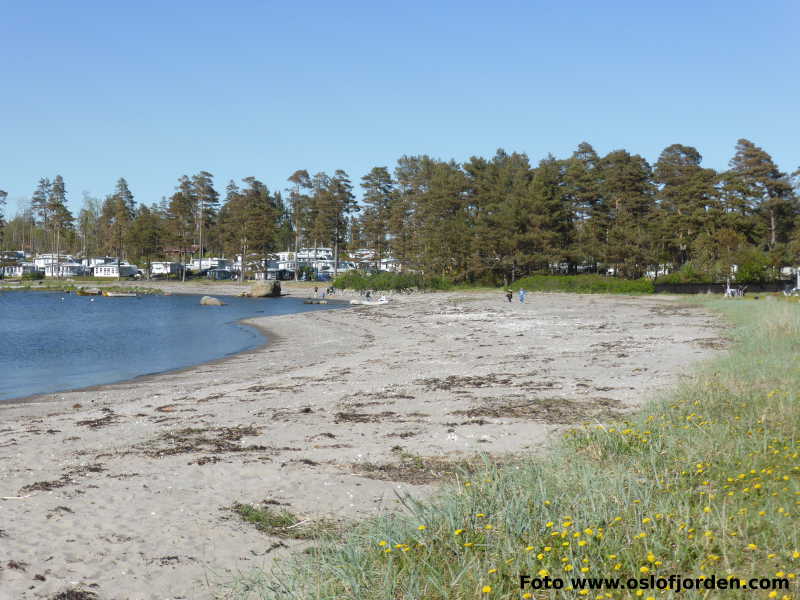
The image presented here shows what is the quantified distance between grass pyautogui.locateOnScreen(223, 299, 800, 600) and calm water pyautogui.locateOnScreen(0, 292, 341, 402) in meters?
18.3

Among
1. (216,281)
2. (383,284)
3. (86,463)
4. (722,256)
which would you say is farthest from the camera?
(216,281)

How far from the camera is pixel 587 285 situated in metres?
64.4

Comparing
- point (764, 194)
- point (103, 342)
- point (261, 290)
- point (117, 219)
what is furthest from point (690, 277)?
point (117, 219)

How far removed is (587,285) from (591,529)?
62.2m

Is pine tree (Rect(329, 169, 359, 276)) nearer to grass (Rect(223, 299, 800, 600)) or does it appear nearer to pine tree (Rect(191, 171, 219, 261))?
pine tree (Rect(191, 171, 219, 261))

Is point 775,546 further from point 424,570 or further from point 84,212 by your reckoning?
point 84,212

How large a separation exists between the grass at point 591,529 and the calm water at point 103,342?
60.0 ft

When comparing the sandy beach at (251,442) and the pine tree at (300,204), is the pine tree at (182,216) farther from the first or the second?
the sandy beach at (251,442)

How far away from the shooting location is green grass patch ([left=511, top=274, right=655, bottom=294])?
6219 cm

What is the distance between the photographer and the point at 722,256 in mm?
58938

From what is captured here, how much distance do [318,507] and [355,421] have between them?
4.66 metres

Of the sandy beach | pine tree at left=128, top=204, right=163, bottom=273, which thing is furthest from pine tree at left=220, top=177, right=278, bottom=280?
the sandy beach

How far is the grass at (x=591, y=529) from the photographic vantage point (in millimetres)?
4586

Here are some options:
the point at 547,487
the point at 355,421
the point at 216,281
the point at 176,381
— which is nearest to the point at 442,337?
the point at 176,381
